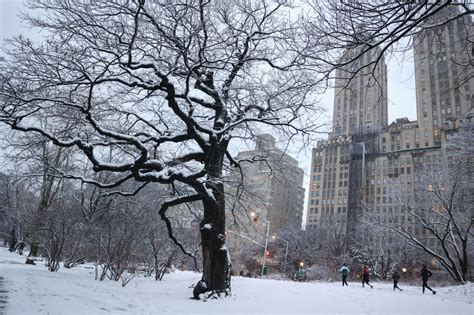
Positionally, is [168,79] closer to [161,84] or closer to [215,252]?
[161,84]

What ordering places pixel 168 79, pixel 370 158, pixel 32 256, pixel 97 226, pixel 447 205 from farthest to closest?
1. pixel 370 158
2. pixel 447 205
3. pixel 32 256
4. pixel 97 226
5. pixel 168 79

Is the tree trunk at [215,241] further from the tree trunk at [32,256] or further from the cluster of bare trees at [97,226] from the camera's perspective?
the tree trunk at [32,256]

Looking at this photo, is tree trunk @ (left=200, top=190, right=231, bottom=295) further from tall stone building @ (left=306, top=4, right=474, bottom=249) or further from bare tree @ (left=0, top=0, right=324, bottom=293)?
tall stone building @ (left=306, top=4, right=474, bottom=249)

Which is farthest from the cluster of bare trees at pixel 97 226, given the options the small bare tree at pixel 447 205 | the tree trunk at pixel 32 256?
the small bare tree at pixel 447 205

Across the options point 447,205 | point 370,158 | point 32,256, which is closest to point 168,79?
point 32,256

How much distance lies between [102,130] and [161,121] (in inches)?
126

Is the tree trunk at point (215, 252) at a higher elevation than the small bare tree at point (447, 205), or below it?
below

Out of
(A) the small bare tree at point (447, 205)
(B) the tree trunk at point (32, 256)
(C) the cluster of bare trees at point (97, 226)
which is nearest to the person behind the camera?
(C) the cluster of bare trees at point (97, 226)

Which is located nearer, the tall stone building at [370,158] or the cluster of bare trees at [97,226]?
the cluster of bare trees at [97,226]

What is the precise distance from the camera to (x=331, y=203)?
118188 millimetres

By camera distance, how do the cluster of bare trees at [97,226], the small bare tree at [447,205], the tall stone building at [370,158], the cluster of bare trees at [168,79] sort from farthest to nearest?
the tall stone building at [370,158]
the small bare tree at [447,205]
the cluster of bare trees at [97,226]
the cluster of bare trees at [168,79]

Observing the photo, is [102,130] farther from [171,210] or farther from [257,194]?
[171,210]

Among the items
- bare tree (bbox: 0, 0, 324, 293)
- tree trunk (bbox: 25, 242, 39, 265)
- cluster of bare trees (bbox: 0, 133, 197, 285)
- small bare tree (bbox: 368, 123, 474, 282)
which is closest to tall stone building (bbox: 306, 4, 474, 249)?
small bare tree (bbox: 368, 123, 474, 282)

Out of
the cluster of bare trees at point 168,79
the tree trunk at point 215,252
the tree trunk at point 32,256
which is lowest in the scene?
the tree trunk at point 32,256
